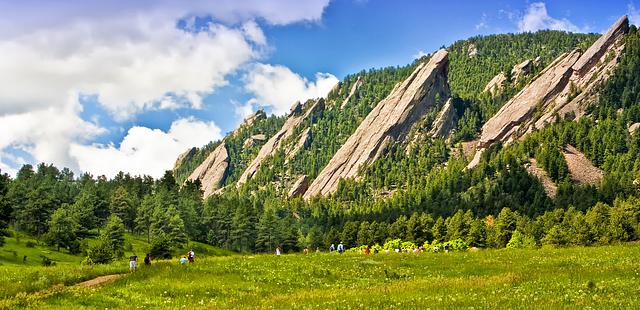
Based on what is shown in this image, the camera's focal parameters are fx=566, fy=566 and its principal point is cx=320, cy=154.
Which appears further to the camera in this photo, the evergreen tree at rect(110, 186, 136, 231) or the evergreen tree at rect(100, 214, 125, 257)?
the evergreen tree at rect(110, 186, 136, 231)

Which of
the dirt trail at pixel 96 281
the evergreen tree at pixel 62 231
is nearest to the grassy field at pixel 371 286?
the dirt trail at pixel 96 281

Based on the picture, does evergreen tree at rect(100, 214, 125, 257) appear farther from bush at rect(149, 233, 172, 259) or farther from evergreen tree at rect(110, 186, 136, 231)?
evergreen tree at rect(110, 186, 136, 231)

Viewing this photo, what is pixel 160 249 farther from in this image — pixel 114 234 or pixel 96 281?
pixel 96 281

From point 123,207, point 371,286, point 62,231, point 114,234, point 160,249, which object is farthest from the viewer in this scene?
point 123,207

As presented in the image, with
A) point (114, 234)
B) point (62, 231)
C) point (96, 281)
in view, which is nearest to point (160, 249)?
point (114, 234)

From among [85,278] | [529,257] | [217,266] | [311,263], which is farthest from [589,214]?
[85,278]

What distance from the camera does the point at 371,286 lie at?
31141 millimetres

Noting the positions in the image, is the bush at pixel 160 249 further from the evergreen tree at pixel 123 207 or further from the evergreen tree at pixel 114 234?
the evergreen tree at pixel 123 207

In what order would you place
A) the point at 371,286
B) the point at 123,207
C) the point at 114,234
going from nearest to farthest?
the point at 371,286 < the point at 114,234 < the point at 123,207

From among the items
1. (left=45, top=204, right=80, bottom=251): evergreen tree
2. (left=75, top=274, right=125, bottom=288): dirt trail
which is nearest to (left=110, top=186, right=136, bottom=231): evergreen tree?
(left=45, top=204, right=80, bottom=251): evergreen tree

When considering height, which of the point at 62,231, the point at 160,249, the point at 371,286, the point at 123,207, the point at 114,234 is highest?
the point at 123,207

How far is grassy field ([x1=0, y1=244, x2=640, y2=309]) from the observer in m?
21.4

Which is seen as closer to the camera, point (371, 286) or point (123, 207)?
point (371, 286)

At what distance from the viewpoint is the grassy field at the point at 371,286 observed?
21.4 m
